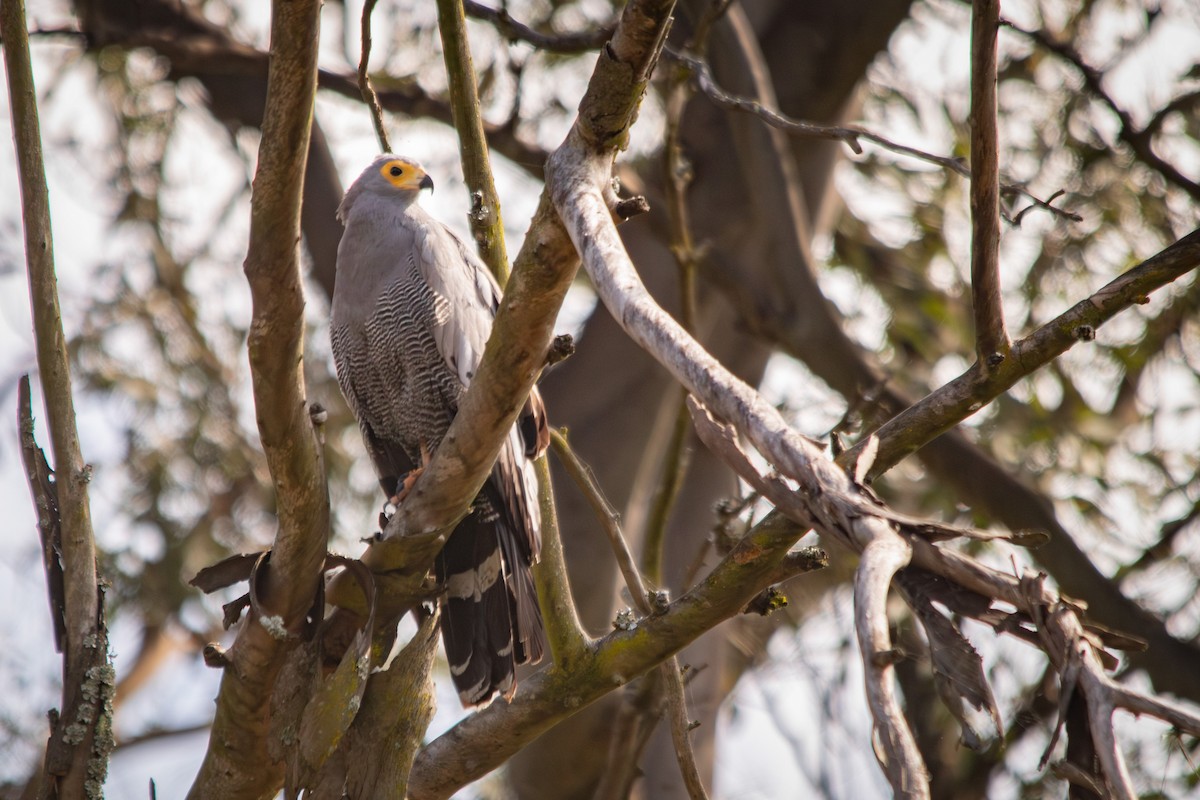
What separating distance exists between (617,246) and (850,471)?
647mm

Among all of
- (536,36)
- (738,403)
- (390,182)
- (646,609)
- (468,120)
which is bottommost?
(738,403)

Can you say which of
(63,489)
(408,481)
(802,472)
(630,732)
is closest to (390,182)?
(408,481)

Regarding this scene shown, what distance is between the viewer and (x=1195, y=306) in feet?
19.5

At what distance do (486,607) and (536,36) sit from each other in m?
1.93

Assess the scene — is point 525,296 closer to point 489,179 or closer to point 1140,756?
point 489,179

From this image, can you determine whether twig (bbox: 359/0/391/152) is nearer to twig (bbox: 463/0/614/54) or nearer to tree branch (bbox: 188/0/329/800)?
twig (bbox: 463/0/614/54)

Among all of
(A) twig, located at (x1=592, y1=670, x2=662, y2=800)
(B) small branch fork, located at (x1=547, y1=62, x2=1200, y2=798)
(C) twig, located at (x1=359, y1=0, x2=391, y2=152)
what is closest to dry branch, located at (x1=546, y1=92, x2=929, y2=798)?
(B) small branch fork, located at (x1=547, y1=62, x2=1200, y2=798)

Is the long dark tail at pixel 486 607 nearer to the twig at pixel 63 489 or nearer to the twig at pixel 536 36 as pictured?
the twig at pixel 63 489

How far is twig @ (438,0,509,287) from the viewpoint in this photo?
3023 millimetres

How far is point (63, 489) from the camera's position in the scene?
2.89m

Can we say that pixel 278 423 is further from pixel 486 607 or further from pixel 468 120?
pixel 486 607

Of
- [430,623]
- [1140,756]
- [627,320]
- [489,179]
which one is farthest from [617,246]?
[1140,756]

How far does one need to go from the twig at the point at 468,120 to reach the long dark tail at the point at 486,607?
3.80ft

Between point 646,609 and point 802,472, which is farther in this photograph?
point 646,609
